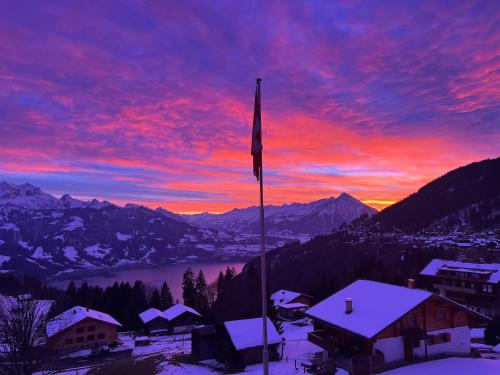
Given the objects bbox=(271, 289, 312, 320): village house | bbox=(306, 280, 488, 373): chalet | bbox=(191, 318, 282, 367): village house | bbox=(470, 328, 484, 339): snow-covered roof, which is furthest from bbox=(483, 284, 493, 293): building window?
bbox=(191, 318, 282, 367): village house

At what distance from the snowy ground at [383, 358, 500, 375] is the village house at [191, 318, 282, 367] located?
42.8ft

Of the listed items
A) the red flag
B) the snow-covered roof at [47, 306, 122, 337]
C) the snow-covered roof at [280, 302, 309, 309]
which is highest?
the red flag

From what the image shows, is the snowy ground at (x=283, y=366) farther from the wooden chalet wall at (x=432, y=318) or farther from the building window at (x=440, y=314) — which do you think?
the building window at (x=440, y=314)

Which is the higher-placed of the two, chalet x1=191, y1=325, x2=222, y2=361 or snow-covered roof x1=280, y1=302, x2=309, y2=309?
chalet x1=191, y1=325, x2=222, y2=361

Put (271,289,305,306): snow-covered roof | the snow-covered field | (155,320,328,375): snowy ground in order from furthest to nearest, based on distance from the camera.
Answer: (271,289,305,306): snow-covered roof → (155,320,328,375): snowy ground → the snow-covered field

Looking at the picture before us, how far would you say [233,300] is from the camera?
9506cm

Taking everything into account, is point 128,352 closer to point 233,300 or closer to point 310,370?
point 233,300

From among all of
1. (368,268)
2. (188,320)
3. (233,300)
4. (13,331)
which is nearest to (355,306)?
(13,331)

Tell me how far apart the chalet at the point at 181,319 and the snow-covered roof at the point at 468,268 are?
51.7 meters

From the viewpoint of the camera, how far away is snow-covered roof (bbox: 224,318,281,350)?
3816 centimetres

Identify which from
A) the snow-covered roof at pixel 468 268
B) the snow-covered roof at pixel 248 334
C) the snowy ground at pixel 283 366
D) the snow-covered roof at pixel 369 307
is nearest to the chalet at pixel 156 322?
the snowy ground at pixel 283 366

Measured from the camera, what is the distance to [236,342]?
38219mm

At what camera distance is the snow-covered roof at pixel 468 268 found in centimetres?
7910

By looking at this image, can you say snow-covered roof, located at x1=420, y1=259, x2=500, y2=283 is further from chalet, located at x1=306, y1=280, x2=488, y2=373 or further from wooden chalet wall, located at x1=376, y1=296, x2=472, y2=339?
chalet, located at x1=306, y1=280, x2=488, y2=373
